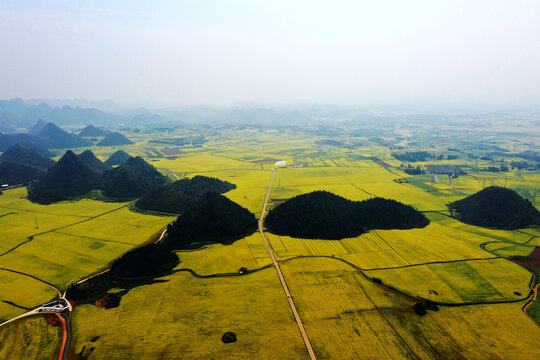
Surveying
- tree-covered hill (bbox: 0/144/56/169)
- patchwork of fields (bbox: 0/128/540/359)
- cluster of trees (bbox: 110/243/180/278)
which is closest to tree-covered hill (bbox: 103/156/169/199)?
patchwork of fields (bbox: 0/128/540/359)

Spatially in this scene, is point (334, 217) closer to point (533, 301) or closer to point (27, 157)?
point (533, 301)

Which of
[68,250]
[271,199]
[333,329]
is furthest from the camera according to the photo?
[271,199]

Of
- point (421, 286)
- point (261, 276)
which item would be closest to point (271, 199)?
point (261, 276)

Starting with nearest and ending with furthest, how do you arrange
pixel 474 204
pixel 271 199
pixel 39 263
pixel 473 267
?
1. pixel 473 267
2. pixel 39 263
3. pixel 474 204
4. pixel 271 199

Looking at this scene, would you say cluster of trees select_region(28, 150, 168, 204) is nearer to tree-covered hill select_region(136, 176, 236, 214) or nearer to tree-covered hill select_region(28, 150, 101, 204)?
tree-covered hill select_region(28, 150, 101, 204)

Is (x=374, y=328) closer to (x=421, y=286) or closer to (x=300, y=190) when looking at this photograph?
(x=421, y=286)

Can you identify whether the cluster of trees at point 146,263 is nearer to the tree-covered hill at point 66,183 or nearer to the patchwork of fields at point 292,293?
the patchwork of fields at point 292,293

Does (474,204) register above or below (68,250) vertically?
above

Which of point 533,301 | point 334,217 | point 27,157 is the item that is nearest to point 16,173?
point 27,157
